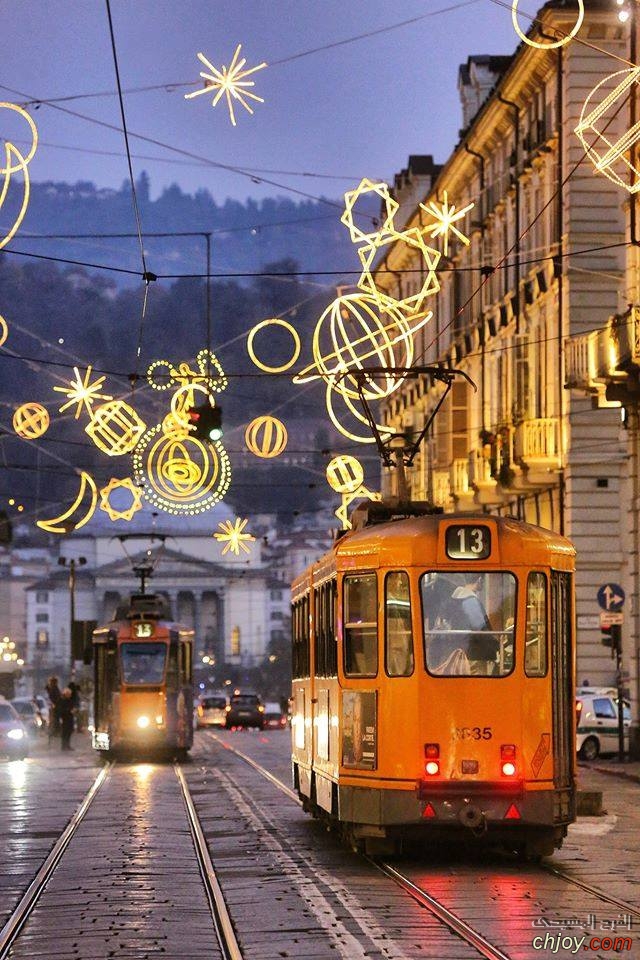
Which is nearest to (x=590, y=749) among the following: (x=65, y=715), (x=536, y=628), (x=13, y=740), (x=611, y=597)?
(x=611, y=597)

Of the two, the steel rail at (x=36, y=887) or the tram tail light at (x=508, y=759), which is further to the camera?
the tram tail light at (x=508, y=759)

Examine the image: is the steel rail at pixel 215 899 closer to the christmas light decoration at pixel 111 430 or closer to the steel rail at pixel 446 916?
the steel rail at pixel 446 916

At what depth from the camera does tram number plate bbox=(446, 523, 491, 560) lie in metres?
17.2

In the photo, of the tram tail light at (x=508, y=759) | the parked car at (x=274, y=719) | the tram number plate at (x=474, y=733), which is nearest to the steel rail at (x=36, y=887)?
the tram number plate at (x=474, y=733)

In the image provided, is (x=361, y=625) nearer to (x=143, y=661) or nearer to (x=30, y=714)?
(x=143, y=661)

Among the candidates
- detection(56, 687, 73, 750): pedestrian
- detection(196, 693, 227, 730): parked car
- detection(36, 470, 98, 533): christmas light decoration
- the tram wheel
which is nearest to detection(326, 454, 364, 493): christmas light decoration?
detection(36, 470, 98, 533): christmas light decoration

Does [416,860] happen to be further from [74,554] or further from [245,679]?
[74,554]

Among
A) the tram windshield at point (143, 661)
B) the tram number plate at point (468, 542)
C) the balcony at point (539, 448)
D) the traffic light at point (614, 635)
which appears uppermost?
the balcony at point (539, 448)

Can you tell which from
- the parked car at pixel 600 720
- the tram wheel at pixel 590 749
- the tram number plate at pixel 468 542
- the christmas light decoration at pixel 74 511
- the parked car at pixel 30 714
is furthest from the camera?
the parked car at pixel 30 714

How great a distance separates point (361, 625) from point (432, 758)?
1377 mm

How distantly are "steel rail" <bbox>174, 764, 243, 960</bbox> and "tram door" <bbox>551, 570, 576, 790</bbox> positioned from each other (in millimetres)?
2896

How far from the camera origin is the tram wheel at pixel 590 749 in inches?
1529

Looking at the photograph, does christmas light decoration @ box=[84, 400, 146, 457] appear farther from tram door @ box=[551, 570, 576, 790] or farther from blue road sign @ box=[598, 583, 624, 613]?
tram door @ box=[551, 570, 576, 790]

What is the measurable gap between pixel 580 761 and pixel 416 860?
21.5 metres
